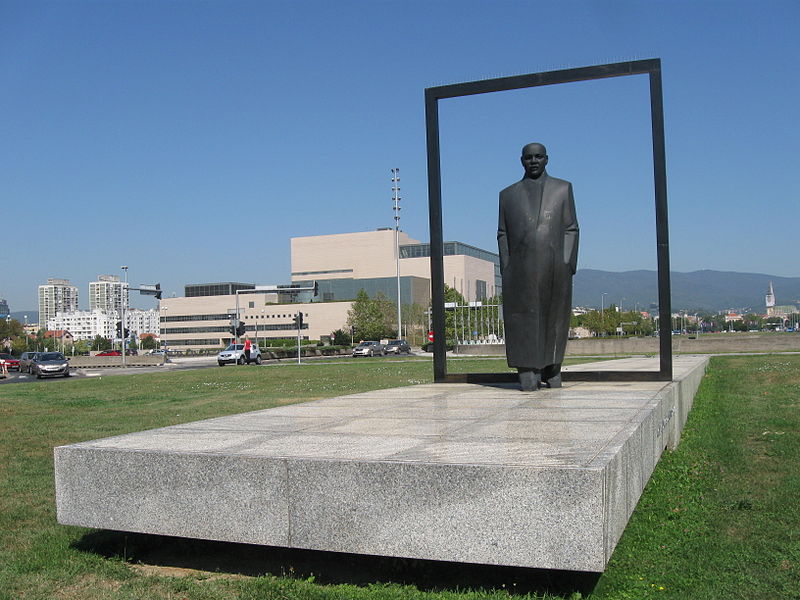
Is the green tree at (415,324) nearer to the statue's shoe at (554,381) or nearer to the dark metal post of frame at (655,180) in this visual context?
the dark metal post of frame at (655,180)

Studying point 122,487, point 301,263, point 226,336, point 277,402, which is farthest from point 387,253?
point 122,487

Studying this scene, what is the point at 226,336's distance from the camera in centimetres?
11950


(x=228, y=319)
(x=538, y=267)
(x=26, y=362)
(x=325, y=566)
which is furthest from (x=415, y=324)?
(x=325, y=566)

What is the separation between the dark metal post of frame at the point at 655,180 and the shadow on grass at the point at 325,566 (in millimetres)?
6133

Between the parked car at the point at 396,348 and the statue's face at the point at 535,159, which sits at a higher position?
the statue's face at the point at 535,159

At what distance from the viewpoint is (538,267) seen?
29.3 ft

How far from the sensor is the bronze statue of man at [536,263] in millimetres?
8953

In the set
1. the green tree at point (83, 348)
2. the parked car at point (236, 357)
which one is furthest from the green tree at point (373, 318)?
the green tree at point (83, 348)

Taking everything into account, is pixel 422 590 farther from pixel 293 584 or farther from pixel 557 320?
pixel 557 320

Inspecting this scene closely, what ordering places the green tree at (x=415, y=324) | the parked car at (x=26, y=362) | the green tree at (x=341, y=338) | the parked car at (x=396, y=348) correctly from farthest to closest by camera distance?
the green tree at (x=341, y=338)
the green tree at (x=415, y=324)
the parked car at (x=396, y=348)
the parked car at (x=26, y=362)

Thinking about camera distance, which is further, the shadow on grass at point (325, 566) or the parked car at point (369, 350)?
the parked car at point (369, 350)

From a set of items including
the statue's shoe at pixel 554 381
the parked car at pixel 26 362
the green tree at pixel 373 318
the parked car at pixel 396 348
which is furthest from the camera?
the green tree at pixel 373 318

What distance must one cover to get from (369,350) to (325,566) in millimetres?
54189

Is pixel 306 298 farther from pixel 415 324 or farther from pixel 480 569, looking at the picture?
pixel 480 569
